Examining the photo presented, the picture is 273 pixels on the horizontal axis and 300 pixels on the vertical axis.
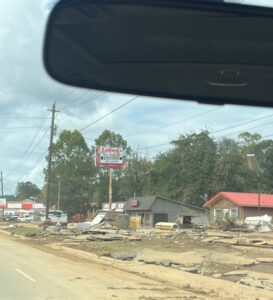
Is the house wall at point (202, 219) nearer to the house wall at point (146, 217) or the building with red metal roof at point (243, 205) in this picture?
the building with red metal roof at point (243, 205)

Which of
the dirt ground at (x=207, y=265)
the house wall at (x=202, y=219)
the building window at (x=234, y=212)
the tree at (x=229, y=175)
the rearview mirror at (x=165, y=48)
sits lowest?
the dirt ground at (x=207, y=265)

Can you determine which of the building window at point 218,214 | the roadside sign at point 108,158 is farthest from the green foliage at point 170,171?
the building window at point 218,214

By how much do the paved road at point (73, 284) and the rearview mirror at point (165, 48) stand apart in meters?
9.68

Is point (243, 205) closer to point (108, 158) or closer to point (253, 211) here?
point (253, 211)

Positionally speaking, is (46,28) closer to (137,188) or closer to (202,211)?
(202,211)

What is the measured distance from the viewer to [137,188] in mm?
122125

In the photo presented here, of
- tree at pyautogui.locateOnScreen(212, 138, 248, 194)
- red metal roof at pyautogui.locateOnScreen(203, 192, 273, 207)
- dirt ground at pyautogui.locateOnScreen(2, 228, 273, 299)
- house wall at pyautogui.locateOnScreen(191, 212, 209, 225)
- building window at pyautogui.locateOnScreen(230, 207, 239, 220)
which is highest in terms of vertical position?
tree at pyautogui.locateOnScreen(212, 138, 248, 194)

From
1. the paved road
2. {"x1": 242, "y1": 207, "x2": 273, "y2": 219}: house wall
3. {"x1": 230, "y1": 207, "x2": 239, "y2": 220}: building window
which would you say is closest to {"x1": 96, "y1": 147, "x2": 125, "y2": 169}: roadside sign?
{"x1": 230, "y1": 207, "x2": 239, "y2": 220}: building window

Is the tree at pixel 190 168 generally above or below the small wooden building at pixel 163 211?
above

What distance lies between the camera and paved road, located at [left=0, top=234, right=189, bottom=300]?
13.2m

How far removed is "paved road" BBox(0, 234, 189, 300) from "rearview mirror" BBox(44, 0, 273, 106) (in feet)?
31.7

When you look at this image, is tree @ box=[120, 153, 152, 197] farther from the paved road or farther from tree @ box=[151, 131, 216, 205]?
the paved road

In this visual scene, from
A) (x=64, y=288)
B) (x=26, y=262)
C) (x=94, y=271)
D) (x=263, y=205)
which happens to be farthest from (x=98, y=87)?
(x=263, y=205)

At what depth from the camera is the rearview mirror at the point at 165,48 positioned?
9.87 ft
